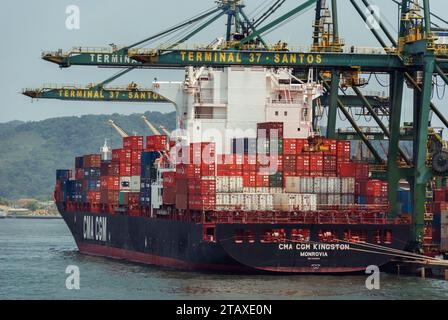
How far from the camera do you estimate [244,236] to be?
66188mm

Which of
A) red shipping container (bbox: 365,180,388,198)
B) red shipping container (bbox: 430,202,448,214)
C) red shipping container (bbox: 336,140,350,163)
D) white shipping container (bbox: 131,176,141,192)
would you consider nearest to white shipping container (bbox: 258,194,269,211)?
red shipping container (bbox: 336,140,350,163)

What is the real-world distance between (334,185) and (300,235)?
11.6 ft

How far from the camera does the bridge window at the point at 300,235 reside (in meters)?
66.2

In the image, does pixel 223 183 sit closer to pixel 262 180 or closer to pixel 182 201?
pixel 262 180

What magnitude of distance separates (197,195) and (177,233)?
463 centimetres

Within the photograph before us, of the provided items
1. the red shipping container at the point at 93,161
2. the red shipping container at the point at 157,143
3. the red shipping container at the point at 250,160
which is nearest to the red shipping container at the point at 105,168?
the red shipping container at the point at 93,161

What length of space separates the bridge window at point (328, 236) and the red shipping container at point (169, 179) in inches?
374

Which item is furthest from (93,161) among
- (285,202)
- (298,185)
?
(285,202)

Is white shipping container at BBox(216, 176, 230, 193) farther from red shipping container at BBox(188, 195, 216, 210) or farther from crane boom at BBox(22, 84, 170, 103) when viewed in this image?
crane boom at BBox(22, 84, 170, 103)

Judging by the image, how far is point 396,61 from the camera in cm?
7162

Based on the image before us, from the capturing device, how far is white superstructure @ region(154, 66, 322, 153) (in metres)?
74.9

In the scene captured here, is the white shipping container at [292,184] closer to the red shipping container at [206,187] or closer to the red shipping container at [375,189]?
the red shipping container at [206,187]
